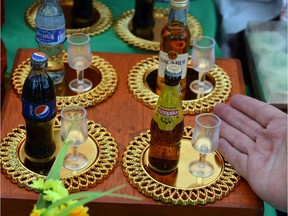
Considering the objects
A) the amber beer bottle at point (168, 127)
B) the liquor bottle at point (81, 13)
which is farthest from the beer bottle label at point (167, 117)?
the liquor bottle at point (81, 13)

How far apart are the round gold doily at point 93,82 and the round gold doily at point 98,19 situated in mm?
176

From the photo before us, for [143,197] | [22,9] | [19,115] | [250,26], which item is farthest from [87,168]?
[250,26]

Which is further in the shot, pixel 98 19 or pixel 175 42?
pixel 98 19

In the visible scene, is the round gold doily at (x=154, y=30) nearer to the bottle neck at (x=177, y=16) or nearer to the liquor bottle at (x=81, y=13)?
the liquor bottle at (x=81, y=13)

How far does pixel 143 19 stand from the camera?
1614 millimetres

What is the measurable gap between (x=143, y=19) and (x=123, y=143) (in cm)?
53

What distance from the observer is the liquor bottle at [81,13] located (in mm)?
1629

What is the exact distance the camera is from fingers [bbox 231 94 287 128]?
1201 mm

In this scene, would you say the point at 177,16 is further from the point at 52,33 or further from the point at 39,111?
the point at 39,111

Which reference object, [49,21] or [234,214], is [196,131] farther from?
[49,21]

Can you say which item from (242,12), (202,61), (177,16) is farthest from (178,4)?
(242,12)

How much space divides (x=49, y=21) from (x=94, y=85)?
17 centimetres

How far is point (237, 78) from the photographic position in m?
1.40

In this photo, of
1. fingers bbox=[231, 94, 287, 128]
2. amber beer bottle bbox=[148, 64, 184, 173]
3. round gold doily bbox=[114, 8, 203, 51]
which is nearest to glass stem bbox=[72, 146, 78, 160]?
amber beer bottle bbox=[148, 64, 184, 173]
